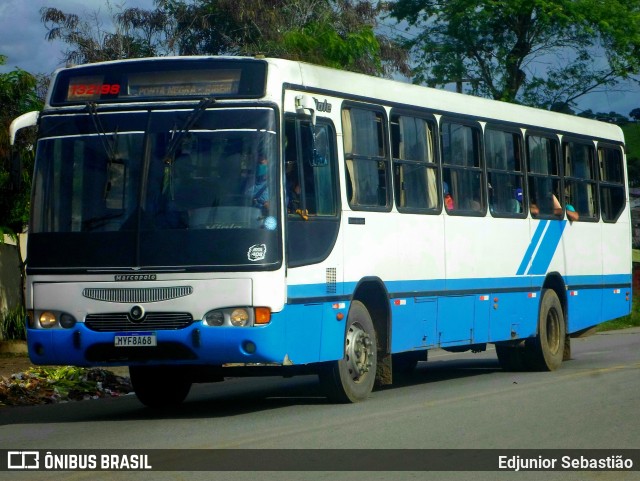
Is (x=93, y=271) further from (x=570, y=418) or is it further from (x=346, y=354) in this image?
(x=570, y=418)

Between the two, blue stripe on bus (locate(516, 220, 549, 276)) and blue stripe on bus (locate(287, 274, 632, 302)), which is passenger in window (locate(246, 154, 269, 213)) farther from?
blue stripe on bus (locate(516, 220, 549, 276))

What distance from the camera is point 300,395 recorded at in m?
14.2

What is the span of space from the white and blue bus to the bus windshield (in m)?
0.01

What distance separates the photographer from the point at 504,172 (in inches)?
639

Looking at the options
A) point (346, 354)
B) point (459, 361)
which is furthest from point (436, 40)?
point (346, 354)

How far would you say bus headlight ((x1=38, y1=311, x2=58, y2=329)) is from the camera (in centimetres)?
1166

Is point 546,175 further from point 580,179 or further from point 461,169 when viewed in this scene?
point 461,169

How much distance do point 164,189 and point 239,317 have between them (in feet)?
4.31

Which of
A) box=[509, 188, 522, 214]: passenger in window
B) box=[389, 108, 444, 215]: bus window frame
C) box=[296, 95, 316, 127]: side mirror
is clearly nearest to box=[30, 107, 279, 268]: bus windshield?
box=[296, 95, 316, 127]: side mirror

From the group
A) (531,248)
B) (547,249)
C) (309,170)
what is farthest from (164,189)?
(547,249)

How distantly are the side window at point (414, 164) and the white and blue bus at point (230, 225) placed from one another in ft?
0.09

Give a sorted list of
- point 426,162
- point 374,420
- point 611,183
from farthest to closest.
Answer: point 611,183, point 426,162, point 374,420

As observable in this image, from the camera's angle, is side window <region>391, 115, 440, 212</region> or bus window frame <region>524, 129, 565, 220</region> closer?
side window <region>391, 115, 440, 212</region>

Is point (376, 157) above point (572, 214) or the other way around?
above
